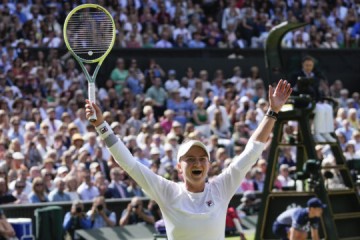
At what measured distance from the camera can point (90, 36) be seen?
682 cm

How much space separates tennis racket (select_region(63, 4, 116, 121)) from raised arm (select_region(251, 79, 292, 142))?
919 millimetres

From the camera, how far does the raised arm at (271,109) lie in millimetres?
5691

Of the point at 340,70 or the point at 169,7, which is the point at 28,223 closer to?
the point at 169,7

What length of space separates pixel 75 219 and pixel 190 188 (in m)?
8.92

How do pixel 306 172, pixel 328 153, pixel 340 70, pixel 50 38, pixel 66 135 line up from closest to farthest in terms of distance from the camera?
pixel 306 172
pixel 66 135
pixel 328 153
pixel 50 38
pixel 340 70

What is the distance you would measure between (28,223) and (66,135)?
3712 mm

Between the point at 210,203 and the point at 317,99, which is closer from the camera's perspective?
the point at 210,203

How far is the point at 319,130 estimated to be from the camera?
14.2 m

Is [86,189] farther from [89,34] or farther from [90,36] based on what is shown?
[90,36]

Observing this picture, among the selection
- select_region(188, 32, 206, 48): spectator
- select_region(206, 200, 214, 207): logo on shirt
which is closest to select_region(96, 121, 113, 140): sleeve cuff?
select_region(206, 200, 214, 207): logo on shirt

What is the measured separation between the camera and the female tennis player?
5.45m

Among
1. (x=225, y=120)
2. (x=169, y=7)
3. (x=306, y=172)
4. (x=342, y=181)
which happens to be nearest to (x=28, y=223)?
(x=306, y=172)

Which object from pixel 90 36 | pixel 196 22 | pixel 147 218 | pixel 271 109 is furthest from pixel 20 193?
pixel 196 22

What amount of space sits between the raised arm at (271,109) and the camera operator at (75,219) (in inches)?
337
